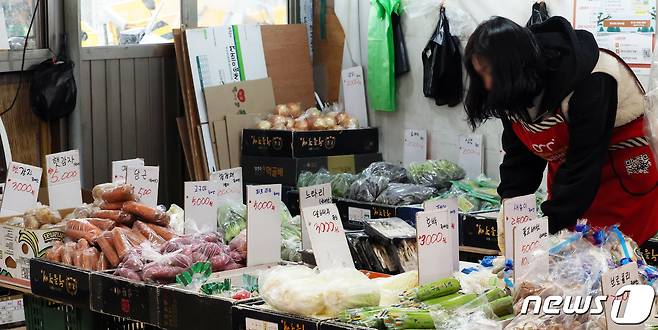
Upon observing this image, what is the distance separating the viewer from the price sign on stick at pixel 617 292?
282 cm

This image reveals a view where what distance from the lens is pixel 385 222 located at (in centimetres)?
420

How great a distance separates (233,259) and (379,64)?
4.10 m

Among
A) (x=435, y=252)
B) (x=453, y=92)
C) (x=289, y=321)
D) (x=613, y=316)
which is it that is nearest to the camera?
(x=613, y=316)

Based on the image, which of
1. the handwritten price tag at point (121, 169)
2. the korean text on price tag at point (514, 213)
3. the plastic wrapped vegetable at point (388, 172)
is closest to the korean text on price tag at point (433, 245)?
the korean text on price tag at point (514, 213)

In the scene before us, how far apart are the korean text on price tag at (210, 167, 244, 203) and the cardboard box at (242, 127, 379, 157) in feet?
8.29

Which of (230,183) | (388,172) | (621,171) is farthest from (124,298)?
(388,172)

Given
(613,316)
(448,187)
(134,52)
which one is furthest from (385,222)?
(134,52)

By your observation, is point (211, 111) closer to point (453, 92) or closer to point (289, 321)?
point (453, 92)

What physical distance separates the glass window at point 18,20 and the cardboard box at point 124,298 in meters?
3.45

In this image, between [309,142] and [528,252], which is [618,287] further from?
[309,142]

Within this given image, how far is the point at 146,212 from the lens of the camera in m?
4.54

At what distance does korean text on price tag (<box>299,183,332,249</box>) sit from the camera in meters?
4.30

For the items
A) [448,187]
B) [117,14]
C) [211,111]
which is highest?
[117,14]

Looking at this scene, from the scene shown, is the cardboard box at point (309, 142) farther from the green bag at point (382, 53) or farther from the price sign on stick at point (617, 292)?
the price sign on stick at point (617, 292)
